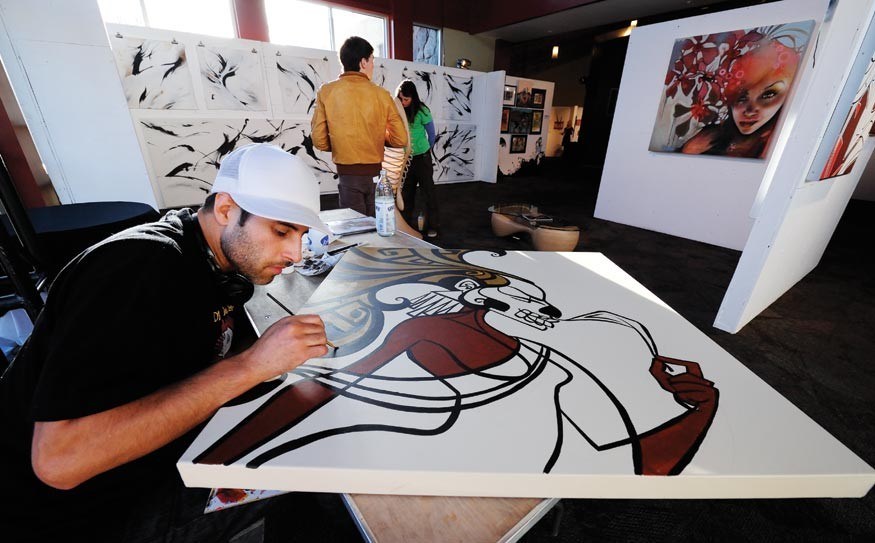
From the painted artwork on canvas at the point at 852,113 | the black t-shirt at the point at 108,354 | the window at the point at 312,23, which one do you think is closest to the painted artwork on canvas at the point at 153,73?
the window at the point at 312,23

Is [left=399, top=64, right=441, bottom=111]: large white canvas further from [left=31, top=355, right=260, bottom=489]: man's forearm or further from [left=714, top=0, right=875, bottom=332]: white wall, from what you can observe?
[left=31, top=355, right=260, bottom=489]: man's forearm

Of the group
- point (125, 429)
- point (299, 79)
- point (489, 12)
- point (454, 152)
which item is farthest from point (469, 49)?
point (125, 429)

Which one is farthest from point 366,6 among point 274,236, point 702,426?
point 702,426

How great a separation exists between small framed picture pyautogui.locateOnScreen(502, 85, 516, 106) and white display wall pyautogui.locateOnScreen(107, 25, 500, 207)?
217cm

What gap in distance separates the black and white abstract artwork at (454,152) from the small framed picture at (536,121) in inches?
60.6

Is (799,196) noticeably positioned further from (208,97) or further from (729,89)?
(208,97)

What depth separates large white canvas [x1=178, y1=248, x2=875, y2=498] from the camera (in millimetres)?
536

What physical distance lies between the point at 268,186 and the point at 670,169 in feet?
14.1

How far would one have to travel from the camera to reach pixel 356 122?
2311mm

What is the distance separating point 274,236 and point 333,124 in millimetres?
1848

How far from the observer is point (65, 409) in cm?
51

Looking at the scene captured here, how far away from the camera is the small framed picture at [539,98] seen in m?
7.18

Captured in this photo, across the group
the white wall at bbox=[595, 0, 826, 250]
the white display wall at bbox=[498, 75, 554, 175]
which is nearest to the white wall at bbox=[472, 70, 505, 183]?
the white display wall at bbox=[498, 75, 554, 175]

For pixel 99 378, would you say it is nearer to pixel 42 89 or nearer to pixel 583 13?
pixel 42 89
